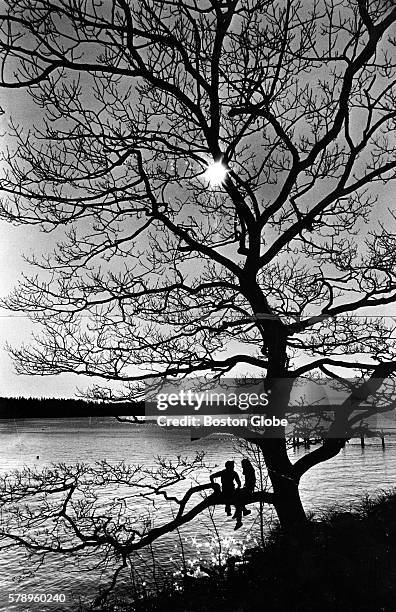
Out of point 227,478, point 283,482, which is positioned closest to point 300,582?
point 283,482

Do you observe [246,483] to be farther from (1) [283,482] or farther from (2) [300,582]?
(2) [300,582]

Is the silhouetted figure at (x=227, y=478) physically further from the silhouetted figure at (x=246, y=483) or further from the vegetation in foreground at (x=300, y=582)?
the vegetation in foreground at (x=300, y=582)

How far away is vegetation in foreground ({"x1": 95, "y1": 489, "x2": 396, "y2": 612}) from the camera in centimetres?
606

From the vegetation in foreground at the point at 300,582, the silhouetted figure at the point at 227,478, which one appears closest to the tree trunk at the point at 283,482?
the vegetation in foreground at the point at 300,582

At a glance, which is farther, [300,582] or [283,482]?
[283,482]

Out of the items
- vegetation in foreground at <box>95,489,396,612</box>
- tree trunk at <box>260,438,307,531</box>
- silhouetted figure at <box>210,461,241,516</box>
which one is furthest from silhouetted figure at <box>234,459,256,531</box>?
vegetation in foreground at <box>95,489,396,612</box>

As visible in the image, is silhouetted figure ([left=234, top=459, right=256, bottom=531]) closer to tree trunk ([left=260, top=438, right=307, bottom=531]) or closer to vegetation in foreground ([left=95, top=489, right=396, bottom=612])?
tree trunk ([left=260, top=438, right=307, bottom=531])

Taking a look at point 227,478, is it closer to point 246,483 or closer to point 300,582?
point 246,483

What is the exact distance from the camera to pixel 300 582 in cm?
647

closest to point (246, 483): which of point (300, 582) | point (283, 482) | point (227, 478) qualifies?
point (227, 478)

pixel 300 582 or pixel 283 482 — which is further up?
pixel 283 482

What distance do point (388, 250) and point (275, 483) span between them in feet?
11.9

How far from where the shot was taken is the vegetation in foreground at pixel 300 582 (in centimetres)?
606

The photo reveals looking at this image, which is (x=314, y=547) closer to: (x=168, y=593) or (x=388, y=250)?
(x=168, y=593)
